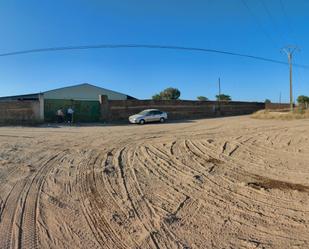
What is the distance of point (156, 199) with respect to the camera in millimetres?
5258

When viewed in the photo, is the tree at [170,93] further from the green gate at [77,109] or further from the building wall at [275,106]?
the green gate at [77,109]

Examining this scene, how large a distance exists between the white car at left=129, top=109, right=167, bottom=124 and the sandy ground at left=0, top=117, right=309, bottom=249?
1552 centimetres

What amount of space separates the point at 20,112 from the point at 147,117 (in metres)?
10.8

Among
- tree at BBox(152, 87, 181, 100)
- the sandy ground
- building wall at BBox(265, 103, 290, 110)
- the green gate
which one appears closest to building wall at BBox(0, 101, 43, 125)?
the green gate

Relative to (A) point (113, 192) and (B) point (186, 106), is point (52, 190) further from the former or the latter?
(B) point (186, 106)

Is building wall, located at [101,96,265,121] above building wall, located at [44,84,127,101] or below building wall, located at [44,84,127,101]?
below

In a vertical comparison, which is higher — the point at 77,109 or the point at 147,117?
the point at 77,109

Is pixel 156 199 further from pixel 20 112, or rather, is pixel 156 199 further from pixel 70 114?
pixel 20 112

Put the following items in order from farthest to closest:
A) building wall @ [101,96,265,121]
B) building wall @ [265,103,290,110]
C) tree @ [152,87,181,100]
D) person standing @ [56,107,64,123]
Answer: tree @ [152,87,181,100] → building wall @ [265,103,290,110] → building wall @ [101,96,265,121] → person standing @ [56,107,64,123]

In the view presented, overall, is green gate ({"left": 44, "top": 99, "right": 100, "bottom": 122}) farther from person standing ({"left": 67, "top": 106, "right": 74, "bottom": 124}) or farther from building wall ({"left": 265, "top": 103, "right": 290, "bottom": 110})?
building wall ({"left": 265, "top": 103, "right": 290, "bottom": 110})

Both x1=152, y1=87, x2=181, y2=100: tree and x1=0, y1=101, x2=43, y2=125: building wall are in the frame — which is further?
x1=152, y1=87, x2=181, y2=100: tree

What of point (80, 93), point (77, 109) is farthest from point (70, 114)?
point (80, 93)

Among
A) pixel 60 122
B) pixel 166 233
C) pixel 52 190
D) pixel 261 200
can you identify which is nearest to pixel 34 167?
pixel 52 190

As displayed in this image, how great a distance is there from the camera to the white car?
25078 millimetres
